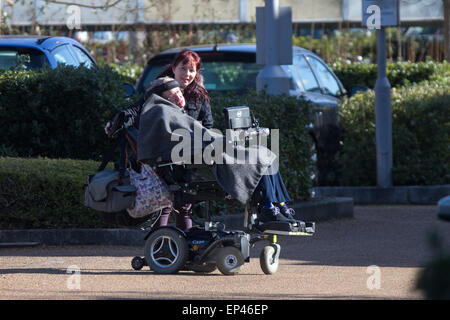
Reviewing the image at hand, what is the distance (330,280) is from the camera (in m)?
6.57

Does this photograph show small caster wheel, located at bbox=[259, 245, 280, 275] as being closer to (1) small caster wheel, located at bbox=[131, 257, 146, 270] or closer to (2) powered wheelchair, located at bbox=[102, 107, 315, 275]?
(2) powered wheelchair, located at bbox=[102, 107, 315, 275]

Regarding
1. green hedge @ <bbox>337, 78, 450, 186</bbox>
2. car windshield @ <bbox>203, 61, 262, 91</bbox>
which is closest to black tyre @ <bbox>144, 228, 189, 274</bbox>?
car windshield @ <bbox>203, 61, 262, 91</bbox>

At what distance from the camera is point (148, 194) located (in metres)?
6.71

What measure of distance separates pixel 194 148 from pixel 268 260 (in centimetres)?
93

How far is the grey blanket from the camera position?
257 inches

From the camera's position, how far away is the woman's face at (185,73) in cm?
727

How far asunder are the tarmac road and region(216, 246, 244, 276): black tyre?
2.5 inches

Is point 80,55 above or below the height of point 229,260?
above

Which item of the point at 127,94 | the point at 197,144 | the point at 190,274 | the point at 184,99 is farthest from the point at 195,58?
the point at 127,94

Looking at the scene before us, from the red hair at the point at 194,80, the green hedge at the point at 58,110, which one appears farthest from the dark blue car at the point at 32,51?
the red hair at the point at 194,80

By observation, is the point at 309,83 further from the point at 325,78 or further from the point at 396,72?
the point at 396,72

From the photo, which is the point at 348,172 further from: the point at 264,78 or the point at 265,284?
the point at 265,284

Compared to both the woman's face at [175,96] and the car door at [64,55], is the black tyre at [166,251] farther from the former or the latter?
the car door at [64,55]

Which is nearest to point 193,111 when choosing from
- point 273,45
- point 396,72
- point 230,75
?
point 273,45
